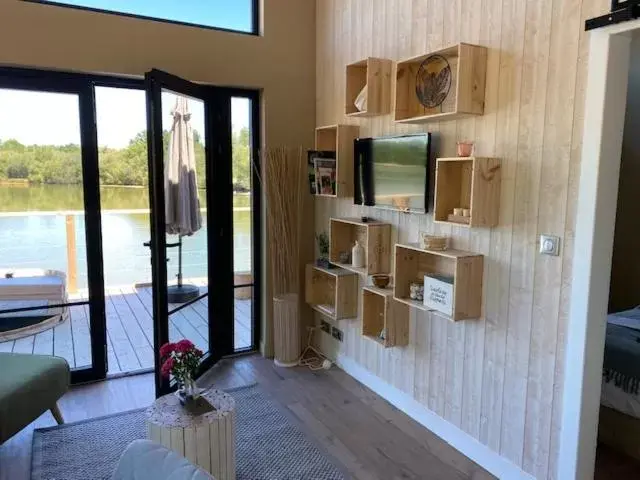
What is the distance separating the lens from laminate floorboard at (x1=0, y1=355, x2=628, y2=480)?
2.69m

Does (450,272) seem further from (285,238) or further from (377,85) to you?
(285,238)

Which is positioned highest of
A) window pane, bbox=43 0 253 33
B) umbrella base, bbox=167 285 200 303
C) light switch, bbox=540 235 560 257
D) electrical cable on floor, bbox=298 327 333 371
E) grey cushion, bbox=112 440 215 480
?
window pane, bbox=43 0 253 33

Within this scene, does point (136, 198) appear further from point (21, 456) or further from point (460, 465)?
point (460, 465)

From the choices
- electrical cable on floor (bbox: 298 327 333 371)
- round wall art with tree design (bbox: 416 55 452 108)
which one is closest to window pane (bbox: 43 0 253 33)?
round wall art with tree design (bbox: 416 55 452 108)

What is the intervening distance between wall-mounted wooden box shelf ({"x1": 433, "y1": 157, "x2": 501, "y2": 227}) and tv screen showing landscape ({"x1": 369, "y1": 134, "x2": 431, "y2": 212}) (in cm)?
19

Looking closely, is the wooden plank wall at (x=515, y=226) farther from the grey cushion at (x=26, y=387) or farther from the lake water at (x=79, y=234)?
the grey cushion at (x=26, y=387)

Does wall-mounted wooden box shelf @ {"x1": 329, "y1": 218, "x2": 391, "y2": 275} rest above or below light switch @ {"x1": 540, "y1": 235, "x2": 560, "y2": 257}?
below

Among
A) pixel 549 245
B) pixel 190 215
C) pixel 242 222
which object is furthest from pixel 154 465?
pixel 242 222

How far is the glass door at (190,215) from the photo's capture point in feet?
10.6

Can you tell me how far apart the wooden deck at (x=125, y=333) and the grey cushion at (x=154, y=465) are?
2171 mm

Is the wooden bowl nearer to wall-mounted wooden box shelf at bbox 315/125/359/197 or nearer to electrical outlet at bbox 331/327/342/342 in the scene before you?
wall-mounted wooden box shelf at bbox 315/125/359/197

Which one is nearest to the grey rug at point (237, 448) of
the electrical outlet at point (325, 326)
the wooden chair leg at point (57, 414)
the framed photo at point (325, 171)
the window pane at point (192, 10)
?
the wooden chair leg at point (57, 414)

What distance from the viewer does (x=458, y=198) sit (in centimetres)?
279

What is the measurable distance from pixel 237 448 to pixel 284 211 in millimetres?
1813
